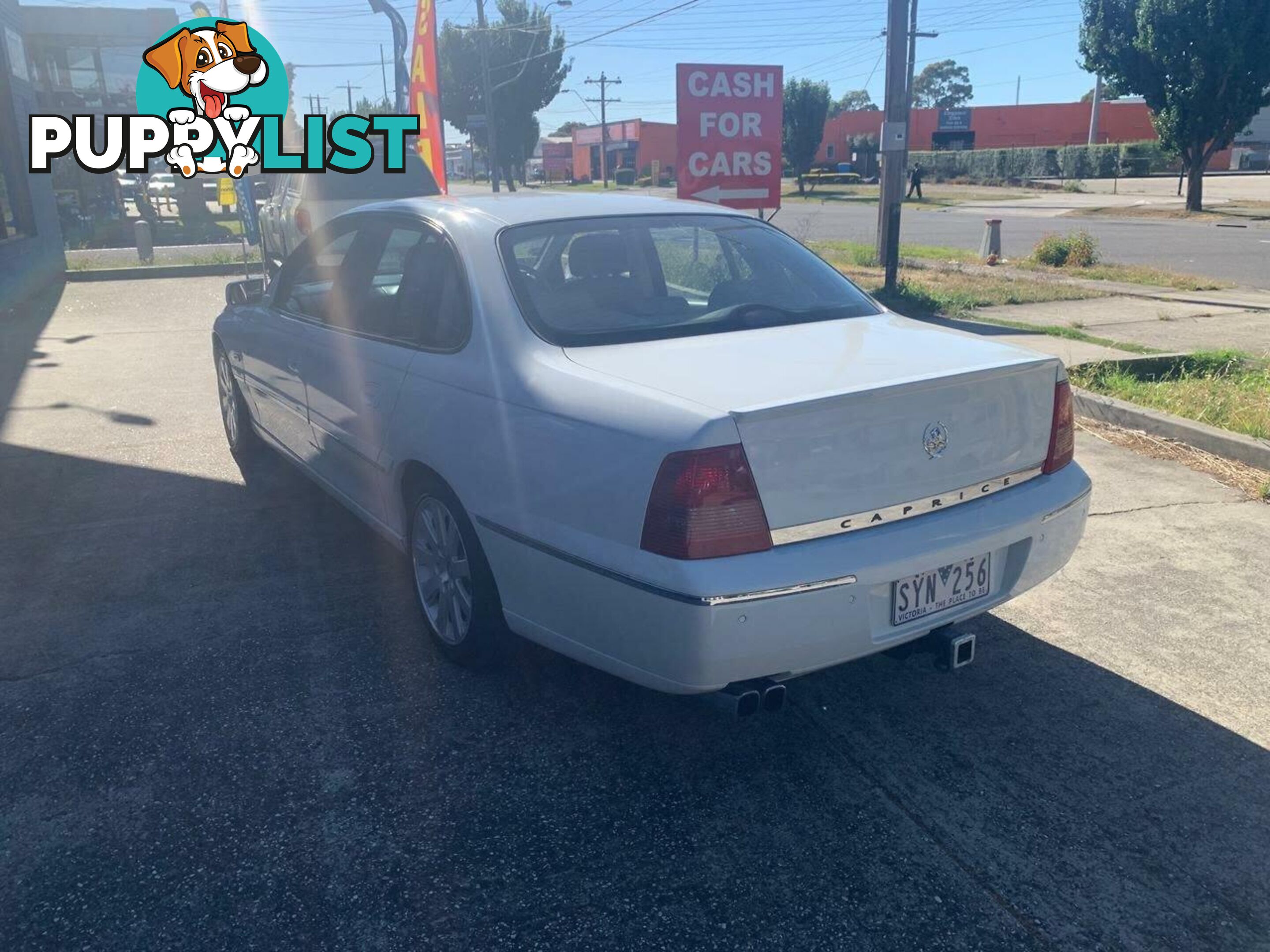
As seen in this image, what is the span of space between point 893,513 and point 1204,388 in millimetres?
5523

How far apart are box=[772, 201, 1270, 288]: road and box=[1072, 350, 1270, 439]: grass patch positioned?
7.60 meters

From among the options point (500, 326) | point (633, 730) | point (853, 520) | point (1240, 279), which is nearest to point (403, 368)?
point (500, 326)

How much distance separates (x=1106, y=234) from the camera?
24.7 metres

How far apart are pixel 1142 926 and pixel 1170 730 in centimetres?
103

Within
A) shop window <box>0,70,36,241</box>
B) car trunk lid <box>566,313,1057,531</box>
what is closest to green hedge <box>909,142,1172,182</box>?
shop window <box>0,70,36,241</box>

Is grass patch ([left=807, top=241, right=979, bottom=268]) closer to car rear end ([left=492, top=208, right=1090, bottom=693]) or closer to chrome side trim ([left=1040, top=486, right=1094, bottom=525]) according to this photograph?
chrome side trim ([left=1040, top=486, right=1094, bottom=525])

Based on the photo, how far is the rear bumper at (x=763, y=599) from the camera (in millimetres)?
2795

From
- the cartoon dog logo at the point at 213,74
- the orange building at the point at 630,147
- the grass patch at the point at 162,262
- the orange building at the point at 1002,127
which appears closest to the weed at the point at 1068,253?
the grass patch at the point at 162,262

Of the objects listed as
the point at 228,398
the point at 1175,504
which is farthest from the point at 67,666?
the point at 1175,504

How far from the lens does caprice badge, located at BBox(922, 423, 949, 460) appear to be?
3.10 m

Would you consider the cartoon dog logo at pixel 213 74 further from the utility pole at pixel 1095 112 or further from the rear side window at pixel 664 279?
the utility pole at pixel 1095 112

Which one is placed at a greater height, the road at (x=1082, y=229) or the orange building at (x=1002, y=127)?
the orange building at (x=1002, y=127)

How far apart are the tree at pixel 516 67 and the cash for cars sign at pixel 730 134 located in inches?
1941

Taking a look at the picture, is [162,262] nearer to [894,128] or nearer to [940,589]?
[894,128]
